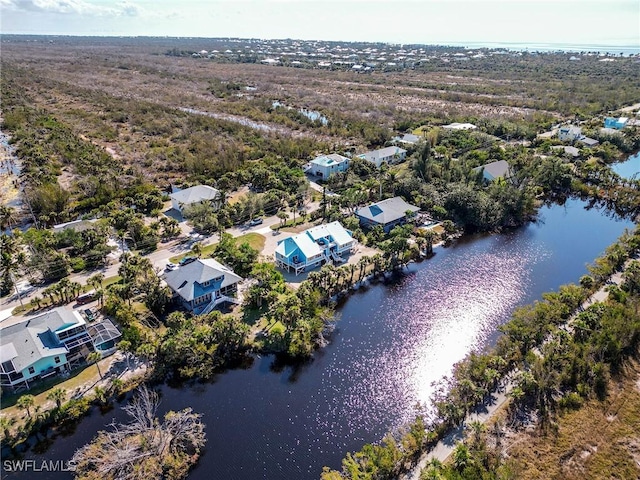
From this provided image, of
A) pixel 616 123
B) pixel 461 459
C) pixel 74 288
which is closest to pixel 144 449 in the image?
pixel 461 459

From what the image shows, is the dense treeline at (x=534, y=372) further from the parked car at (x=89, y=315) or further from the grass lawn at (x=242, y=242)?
the grass lawn at (x=242, y=242)

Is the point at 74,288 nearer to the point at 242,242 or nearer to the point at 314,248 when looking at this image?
the point at 242,242

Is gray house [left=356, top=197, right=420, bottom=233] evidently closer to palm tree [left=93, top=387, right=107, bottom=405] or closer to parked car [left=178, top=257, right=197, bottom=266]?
parked car [left=178, top=257, right=197, bottom=266]

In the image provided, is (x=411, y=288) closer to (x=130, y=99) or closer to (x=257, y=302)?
(x=257, y=302)

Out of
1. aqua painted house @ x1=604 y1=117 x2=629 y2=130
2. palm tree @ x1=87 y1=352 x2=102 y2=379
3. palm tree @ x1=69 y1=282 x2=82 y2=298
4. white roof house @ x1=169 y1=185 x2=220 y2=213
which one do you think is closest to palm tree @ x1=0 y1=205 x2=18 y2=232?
white roof house @ x1=169 y1=185 x2=220 y2=213

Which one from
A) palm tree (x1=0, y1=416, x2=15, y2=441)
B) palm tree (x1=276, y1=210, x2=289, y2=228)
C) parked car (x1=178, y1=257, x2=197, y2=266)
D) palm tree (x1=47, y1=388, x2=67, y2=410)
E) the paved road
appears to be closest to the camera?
palm tree (x1=0, y1=416, x2=15, y2=441)

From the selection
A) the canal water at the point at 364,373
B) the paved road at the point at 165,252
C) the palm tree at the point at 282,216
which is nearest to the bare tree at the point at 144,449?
the canal water at the point at 364,373
